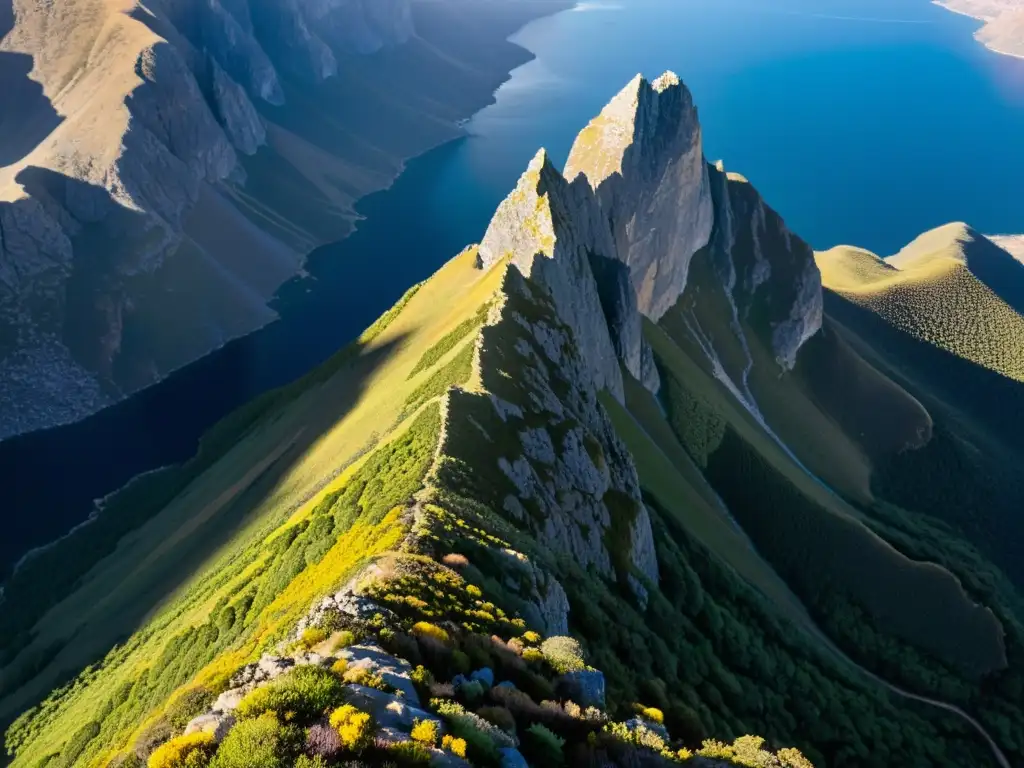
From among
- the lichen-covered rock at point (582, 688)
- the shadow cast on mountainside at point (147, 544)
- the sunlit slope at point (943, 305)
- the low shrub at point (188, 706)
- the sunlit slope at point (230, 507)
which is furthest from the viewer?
the sunlit slope at point (943, 305)

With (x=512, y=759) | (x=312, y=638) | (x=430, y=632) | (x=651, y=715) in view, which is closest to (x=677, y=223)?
(x=651, y=715)

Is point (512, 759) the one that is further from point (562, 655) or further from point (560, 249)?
point (560, 249)

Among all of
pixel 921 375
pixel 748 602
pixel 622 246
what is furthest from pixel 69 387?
pixel 921 375

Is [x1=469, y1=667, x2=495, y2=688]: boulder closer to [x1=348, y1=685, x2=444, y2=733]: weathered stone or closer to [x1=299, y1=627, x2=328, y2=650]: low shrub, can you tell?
[x1=348, y1=685, x2=444, y2=733]: weathered stone

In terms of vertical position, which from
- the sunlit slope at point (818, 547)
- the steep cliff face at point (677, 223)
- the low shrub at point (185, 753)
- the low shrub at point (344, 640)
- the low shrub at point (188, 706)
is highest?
the low shrub at point (185, 753)

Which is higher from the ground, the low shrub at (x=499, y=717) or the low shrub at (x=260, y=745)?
the low shrub at (x=260, y=745)

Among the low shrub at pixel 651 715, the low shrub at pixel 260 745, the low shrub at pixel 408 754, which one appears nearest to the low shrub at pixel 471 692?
the low shrub at pixel 408 754

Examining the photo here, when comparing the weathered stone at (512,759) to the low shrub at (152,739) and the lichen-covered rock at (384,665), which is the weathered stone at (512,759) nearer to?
the lichen-covered rock at (384,665)
